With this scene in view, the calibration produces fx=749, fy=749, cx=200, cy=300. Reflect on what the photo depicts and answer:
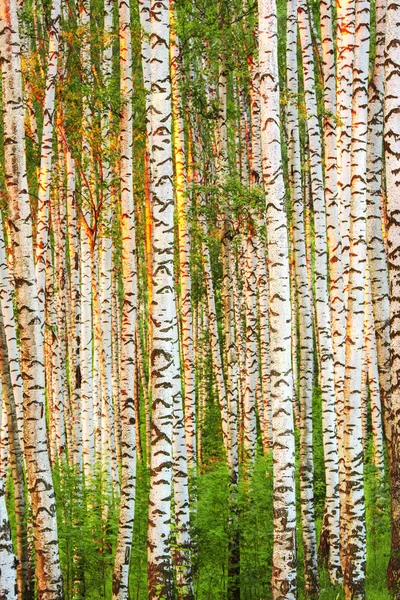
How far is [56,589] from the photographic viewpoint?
7.38m

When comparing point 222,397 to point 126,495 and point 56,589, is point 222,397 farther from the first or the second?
point 56,589

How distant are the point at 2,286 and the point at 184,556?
4.28 m

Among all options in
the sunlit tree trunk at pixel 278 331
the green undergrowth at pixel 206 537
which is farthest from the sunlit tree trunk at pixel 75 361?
the sunlit tree trunk at pixel 278 331

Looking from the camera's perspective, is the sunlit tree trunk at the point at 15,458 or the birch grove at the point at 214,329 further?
the sunlit tree trunk at the point at 15,458

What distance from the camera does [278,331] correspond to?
729cm

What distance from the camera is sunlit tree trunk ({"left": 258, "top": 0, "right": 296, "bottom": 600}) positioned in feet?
23.4

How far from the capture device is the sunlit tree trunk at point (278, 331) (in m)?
7.12

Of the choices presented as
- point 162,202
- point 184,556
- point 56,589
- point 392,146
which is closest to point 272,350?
point 162,202

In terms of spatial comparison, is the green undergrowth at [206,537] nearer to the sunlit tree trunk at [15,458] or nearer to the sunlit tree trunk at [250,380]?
the sunlit tree trunk at [250,380]

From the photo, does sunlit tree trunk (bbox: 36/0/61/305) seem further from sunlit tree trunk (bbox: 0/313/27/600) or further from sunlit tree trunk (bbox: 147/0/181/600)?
sunlit tree trunk (bbox: 147/0/181/600)

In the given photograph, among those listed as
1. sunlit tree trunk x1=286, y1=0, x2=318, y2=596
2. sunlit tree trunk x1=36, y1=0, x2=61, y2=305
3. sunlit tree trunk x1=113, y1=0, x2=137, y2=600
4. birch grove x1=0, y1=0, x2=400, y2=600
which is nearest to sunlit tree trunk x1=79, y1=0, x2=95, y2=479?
birch grove x1=0, y1=0, x2=400, y2=600

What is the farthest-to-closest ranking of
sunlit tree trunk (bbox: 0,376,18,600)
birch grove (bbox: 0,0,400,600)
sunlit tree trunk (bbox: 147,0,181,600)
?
birch grove (bbox: 0,0,400,600), sunlit tree trunk (bbox: 147,0,181,600), sunlit tree trunk (bbox: 0,376,18,600)

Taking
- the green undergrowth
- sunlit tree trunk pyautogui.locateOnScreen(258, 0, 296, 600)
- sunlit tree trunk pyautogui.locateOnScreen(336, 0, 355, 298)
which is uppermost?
sunlit tree trunk pyautogui.locateOnScreen(336, 0, 355, 298)

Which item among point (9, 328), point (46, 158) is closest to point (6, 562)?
point (9, 328)
